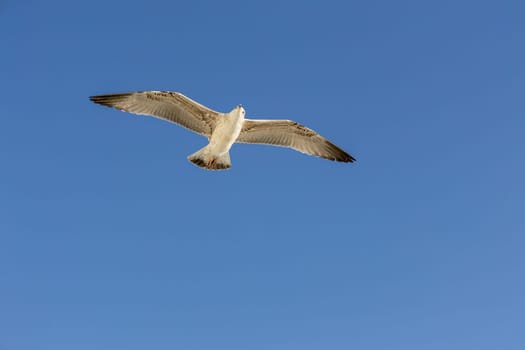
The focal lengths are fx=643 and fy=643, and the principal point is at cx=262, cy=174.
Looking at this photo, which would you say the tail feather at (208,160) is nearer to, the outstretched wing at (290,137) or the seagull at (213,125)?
the seagull at (213,125)

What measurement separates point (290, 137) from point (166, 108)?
346 centimetres

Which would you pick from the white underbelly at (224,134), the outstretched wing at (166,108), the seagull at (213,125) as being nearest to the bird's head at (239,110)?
the seagull at (213,125)

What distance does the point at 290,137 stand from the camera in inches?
694

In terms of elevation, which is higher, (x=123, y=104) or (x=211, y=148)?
(x=123, y=104)

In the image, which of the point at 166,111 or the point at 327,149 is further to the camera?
the point at 327,149

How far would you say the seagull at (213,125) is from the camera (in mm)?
16281

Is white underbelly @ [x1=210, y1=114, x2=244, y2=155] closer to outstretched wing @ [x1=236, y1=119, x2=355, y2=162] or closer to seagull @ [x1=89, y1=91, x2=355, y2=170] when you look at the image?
seagull @ [x1=89, y1=91, x2=355, y2=170]

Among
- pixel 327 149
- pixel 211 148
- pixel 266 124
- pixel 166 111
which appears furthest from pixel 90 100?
pixel 327 149

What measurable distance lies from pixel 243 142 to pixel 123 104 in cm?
330

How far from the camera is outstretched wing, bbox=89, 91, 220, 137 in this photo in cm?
1645

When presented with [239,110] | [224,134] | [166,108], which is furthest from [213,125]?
[166,108]

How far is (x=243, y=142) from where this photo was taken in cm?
1717

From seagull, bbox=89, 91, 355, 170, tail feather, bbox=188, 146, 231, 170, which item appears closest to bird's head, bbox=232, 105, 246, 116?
seagull, bbox=89, 91, 355, 170

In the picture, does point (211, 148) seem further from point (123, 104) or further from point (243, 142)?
point (123, 104)
